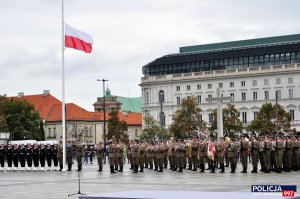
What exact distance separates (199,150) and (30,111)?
84662 millimetres

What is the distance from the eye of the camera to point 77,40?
3750 cm

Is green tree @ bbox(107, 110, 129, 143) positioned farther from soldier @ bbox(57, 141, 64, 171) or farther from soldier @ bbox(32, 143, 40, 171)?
soldier @ bbox(57, 141, 64, 171)

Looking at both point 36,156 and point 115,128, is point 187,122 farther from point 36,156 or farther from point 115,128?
point 36,156

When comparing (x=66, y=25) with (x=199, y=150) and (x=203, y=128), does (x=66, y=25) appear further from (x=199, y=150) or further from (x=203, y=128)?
(x=203, y=128)

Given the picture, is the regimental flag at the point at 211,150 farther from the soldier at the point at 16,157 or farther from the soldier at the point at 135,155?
the soldier at the point at 16,157

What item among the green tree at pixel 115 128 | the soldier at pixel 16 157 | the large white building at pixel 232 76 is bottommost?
the soldier at pixel 16 157

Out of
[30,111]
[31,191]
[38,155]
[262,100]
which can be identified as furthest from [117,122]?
[31,191]

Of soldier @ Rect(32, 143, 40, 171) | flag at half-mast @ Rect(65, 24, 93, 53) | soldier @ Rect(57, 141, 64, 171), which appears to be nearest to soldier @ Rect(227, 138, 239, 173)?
flag at half-mast @ Rect(65, 24, 93, 53)

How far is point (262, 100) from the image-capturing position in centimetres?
13338

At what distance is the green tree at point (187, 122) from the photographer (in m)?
113

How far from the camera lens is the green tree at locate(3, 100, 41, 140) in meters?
111

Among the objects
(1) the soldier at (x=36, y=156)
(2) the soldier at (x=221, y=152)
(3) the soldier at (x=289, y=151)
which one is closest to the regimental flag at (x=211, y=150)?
(2) the soldier at (x=221, y=152)

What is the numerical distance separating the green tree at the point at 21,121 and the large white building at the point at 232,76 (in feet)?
82.0

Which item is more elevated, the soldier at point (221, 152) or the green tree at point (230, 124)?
the green tree at point (230, 124)
